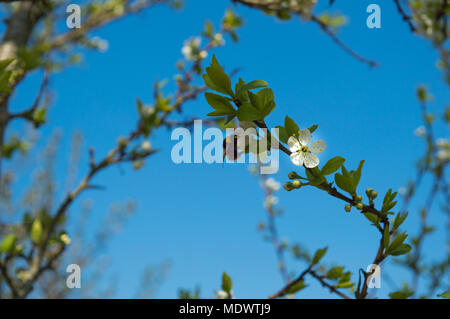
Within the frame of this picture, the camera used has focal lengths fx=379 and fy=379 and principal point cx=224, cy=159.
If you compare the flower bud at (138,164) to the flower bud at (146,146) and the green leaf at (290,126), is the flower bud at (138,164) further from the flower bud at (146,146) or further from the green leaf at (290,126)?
the green leaf at (290,126)

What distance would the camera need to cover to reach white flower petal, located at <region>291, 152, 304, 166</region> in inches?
24.2

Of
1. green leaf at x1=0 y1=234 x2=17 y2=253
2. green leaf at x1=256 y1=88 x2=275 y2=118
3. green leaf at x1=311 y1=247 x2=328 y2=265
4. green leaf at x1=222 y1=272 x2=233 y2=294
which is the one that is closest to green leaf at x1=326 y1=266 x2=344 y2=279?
green leaf at x1=311 y1=247 x2=328 y2=265

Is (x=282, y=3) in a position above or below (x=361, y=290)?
above

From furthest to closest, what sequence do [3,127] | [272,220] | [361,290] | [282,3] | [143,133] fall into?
[272,220] → [143,133] → [282,3] → [3,127] → [361,290]

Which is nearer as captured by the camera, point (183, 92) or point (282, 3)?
point (282, 3)

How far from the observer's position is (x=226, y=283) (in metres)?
0.97

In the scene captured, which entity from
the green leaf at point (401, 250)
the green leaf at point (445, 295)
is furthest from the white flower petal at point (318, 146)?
the green leaf at point (445, 295)

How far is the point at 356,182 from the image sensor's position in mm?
655

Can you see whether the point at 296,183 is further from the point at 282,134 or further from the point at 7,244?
the point at 7,244

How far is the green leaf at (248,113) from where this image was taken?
59 centimetres

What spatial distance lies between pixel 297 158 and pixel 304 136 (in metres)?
0.05

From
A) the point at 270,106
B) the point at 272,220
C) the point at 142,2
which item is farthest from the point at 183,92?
the point at 142,2
